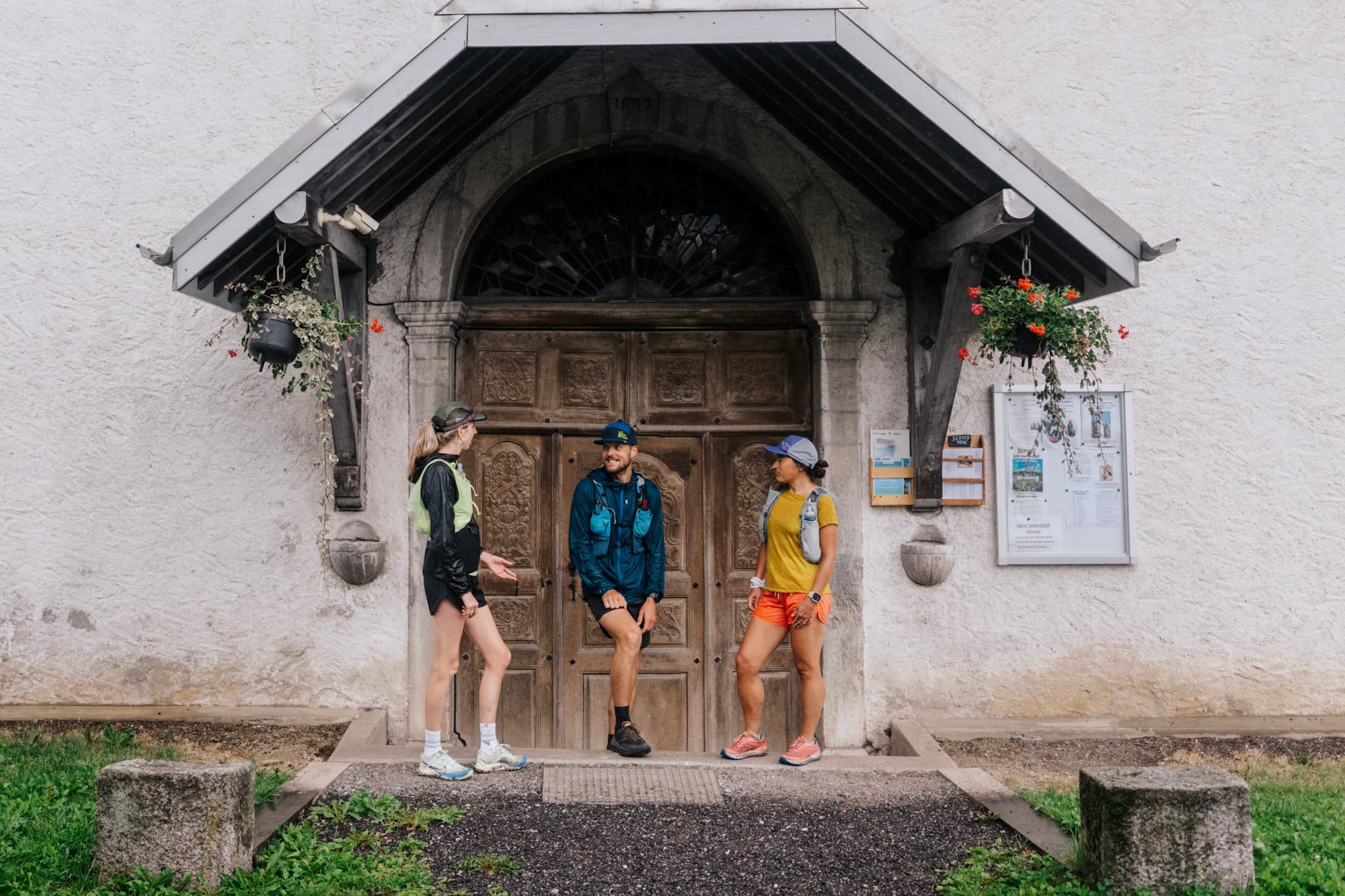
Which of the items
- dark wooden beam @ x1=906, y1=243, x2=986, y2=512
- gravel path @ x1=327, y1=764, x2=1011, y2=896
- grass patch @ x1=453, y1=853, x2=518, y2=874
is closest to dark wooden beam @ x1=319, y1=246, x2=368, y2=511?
gravel path @ x1=327, y1=764, x2=1011, y2=896

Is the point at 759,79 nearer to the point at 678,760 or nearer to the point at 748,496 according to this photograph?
the point at 748,496

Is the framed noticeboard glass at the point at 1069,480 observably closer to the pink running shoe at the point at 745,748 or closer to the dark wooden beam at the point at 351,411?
the pink running shoe at the point at 745,748

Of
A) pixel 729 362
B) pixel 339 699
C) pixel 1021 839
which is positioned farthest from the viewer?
pixel 729 362

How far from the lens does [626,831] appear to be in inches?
168

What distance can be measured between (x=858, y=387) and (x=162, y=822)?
13.9 feet

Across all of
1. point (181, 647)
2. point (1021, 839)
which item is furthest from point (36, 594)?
point (1021, 839)

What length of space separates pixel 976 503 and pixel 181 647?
186 inches

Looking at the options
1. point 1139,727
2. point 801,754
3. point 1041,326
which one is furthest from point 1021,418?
point 801,754

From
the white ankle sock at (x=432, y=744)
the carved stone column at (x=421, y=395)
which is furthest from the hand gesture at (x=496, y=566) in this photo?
the carved stone column at (x=421, y=395)

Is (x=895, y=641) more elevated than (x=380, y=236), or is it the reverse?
(x=380, y=236)

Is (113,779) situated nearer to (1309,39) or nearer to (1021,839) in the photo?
(1021,839)

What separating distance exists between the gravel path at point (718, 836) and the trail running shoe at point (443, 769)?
0.05 metres

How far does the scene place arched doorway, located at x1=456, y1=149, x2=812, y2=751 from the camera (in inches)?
253

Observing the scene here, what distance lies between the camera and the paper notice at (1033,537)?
629cm
